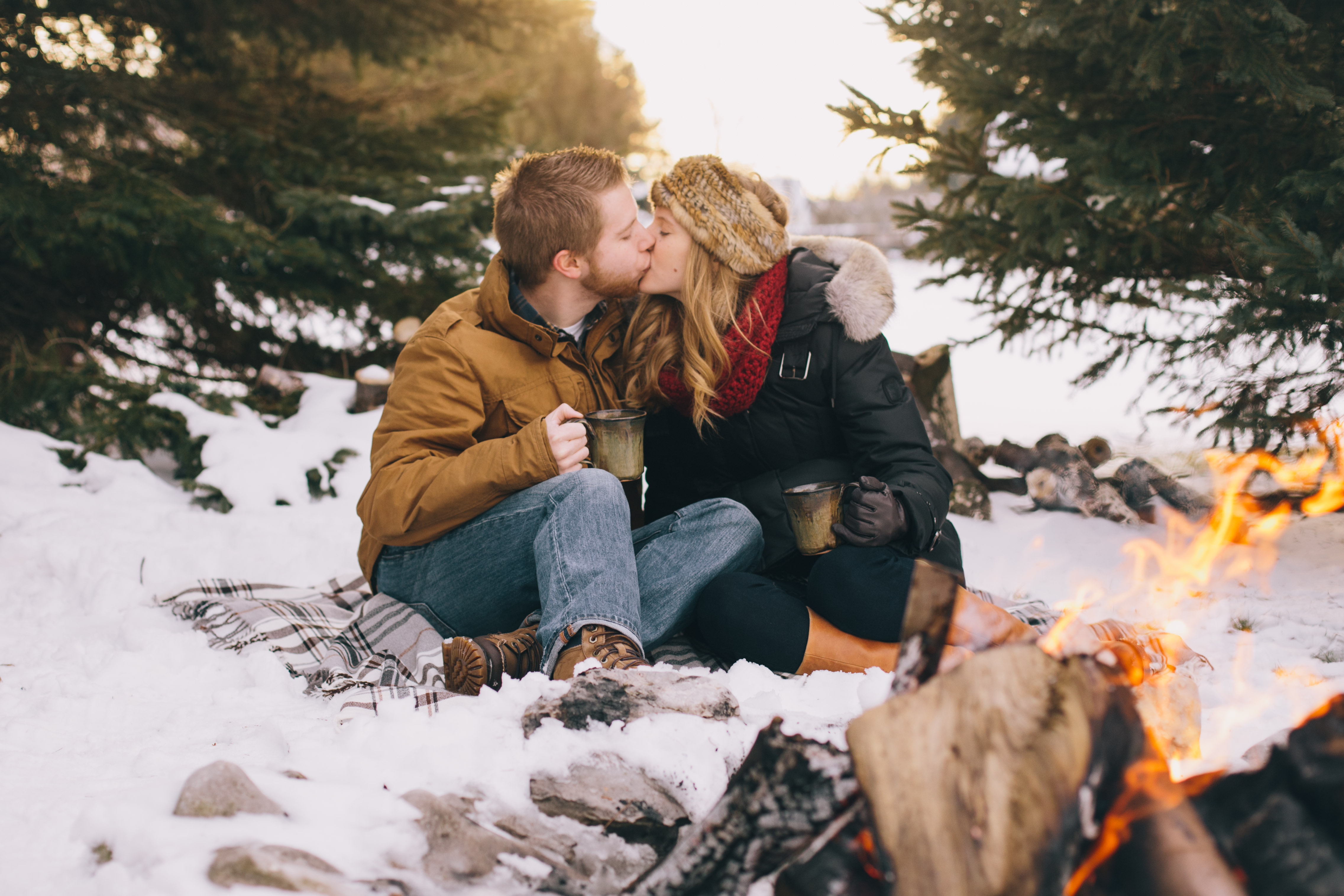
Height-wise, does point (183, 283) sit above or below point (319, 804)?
above

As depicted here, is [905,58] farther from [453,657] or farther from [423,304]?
[453,657]

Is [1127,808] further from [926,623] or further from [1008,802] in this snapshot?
[926,623]

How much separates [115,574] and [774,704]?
263cm

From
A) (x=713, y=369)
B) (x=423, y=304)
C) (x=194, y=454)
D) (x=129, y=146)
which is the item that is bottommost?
(x=194, y=454)

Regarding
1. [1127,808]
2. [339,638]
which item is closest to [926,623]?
[1127,808]

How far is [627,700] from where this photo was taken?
167 centimetres

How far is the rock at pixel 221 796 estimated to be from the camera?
1.30 m

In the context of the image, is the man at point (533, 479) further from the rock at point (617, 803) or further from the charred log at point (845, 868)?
the charred log at point (845, 868)

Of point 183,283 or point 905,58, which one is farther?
point 183,283

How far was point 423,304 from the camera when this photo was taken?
17.7 ft

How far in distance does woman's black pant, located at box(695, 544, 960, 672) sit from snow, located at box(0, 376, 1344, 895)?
0.59 ft

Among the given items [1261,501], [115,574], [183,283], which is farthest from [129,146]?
[1261,501]

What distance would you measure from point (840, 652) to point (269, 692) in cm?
161

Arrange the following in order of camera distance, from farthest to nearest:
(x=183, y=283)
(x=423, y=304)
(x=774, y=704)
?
1. (x=423, y=304)
2. (x=183, y=283)
3. (x=774, y=704)
